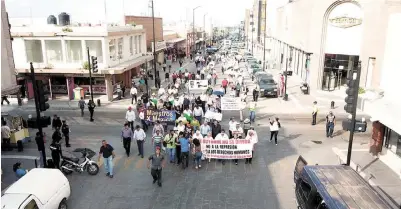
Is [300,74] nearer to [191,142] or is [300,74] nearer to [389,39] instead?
[389,39]

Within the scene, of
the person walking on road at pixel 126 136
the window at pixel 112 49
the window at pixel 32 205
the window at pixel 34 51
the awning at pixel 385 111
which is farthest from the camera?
the window at pixel 34 51

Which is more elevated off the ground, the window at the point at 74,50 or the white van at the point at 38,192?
the window at the point at 74,50

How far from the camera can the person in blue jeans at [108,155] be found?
501 inches

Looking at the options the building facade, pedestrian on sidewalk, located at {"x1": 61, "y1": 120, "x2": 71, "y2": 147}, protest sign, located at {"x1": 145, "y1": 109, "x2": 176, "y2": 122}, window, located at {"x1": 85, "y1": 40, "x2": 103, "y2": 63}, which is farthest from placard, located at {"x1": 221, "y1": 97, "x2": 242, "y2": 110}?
the building facade

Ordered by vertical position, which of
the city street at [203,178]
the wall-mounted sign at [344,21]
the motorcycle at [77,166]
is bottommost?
the city street at [203,178]

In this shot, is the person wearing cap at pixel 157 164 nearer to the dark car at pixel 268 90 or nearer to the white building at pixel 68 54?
the white building at pixel 68 54

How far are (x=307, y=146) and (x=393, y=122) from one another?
202 inches

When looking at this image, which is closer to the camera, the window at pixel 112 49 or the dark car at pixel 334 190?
the dark car at pixel 334 190

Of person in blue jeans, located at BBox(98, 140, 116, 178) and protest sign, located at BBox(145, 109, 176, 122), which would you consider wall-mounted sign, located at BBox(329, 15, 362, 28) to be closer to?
protest sign, located at BBox(145, 109, 176, 122)

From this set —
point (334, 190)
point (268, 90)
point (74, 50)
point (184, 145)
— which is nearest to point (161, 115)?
point (184, 145)

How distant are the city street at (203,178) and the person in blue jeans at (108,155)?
33 centimetres

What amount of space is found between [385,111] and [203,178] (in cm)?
757

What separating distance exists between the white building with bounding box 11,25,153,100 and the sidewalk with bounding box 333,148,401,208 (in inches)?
718

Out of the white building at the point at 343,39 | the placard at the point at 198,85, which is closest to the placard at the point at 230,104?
the placard at the point at 198,85
